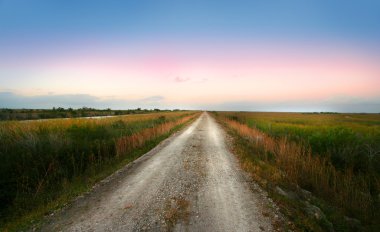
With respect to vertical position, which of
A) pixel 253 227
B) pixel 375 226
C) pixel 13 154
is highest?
pixel 13 154

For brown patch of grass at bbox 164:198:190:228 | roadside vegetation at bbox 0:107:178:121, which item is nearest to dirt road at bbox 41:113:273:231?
brown patch of grass at bbox 164:198:190:228

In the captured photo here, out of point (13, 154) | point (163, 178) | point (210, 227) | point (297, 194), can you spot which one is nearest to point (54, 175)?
point (13, 154)

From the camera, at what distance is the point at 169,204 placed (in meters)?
4.99

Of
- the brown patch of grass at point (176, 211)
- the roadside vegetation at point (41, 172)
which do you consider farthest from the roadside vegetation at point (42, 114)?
the brown patch of grass at point (176, 211)

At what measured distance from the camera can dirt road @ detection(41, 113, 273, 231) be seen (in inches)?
162

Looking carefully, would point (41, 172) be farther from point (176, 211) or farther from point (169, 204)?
point (176, 211)

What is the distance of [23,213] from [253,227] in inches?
229

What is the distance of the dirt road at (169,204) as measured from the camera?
4.11 m

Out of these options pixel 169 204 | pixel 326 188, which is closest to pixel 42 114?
pixel 169 204

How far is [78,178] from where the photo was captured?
734 centimetres

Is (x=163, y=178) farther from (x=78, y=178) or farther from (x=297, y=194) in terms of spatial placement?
(x=297, y=194)

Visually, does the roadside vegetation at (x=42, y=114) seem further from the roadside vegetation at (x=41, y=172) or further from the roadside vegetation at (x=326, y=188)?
the roadside vegetation at (x=326, y=188)

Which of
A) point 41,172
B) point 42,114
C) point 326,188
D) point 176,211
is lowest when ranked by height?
point 326,188

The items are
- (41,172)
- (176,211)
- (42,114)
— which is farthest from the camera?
(42,114)
